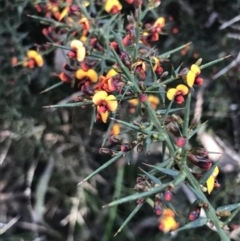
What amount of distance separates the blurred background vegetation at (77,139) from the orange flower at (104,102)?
686mm

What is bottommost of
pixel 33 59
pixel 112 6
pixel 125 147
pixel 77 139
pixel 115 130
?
pixel 77 139

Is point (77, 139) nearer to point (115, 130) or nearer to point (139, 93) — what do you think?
point (115, 130)

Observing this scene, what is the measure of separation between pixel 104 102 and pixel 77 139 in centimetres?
85

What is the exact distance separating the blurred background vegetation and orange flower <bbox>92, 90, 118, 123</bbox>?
0.69 metres

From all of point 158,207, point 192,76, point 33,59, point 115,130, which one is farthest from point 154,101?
point 158,207

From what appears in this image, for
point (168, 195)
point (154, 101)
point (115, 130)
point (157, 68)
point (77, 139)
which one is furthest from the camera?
point (77, 139)

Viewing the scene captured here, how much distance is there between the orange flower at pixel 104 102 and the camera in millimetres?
1196

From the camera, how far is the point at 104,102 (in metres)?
1.21

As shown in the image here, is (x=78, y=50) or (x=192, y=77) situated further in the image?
(x=78, y=50)

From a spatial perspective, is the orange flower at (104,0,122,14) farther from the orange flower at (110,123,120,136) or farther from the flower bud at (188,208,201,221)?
the flower bud at (188,208,201,221)

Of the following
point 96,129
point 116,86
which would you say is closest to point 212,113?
point 96,129

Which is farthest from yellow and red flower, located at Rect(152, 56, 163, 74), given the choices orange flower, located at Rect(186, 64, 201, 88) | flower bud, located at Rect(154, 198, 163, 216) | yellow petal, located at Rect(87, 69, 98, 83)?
flower bud, located at Rect(154, 198, 163, 216)

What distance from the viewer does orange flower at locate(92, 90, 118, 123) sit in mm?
1196

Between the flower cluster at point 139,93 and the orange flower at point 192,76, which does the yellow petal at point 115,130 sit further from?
the orange flower at point 192,76
